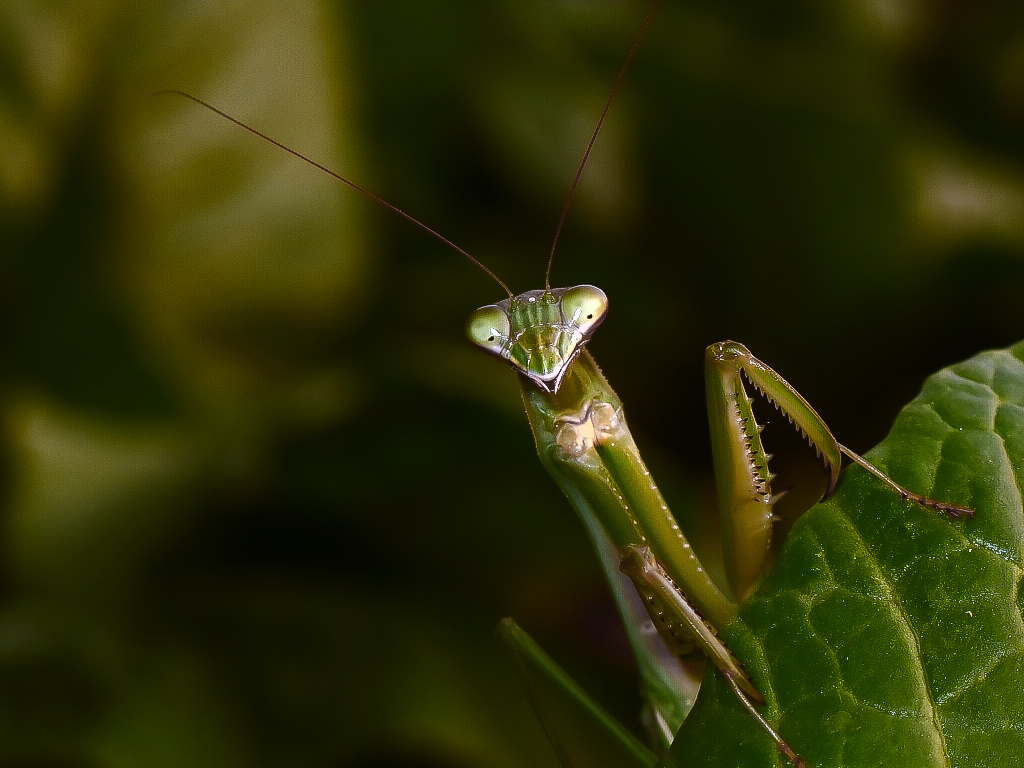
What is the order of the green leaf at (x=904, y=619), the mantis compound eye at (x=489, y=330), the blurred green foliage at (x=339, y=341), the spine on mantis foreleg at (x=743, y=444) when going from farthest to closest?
the blurred green foliage at (x=339, y=341)
the mantis compound eye at (x=489, y=330)
the spine on mantis foreleg at (x=743, y=444)
the green leaf at (x=904, y=619)

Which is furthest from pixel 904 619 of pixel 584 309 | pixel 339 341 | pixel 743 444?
pixel 339 341

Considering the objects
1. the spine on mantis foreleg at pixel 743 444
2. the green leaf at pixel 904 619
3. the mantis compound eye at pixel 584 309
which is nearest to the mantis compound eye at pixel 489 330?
the mantis compound eye at pixel 584 309

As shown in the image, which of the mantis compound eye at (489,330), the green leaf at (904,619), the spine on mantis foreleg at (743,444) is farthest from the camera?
the mantis compound eye at (489,330)

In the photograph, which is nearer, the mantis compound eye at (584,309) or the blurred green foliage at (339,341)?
the mantis compound eye at (584,309)

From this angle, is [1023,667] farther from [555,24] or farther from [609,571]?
[555,24]

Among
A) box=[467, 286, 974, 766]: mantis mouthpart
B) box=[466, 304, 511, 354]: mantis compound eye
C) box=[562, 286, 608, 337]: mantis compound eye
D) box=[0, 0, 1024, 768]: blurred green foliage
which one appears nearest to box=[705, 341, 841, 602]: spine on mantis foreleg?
box=[467, 286, 974, 766]: mantis mouthpart

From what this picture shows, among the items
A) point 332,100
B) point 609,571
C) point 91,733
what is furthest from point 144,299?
point 609,571

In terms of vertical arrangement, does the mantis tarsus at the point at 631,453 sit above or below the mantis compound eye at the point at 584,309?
below

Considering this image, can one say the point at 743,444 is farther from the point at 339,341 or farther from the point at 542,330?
the point at 339,341

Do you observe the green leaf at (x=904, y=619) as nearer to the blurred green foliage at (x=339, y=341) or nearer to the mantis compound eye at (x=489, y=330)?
the mantis compound eye at (x=489, y=330)
